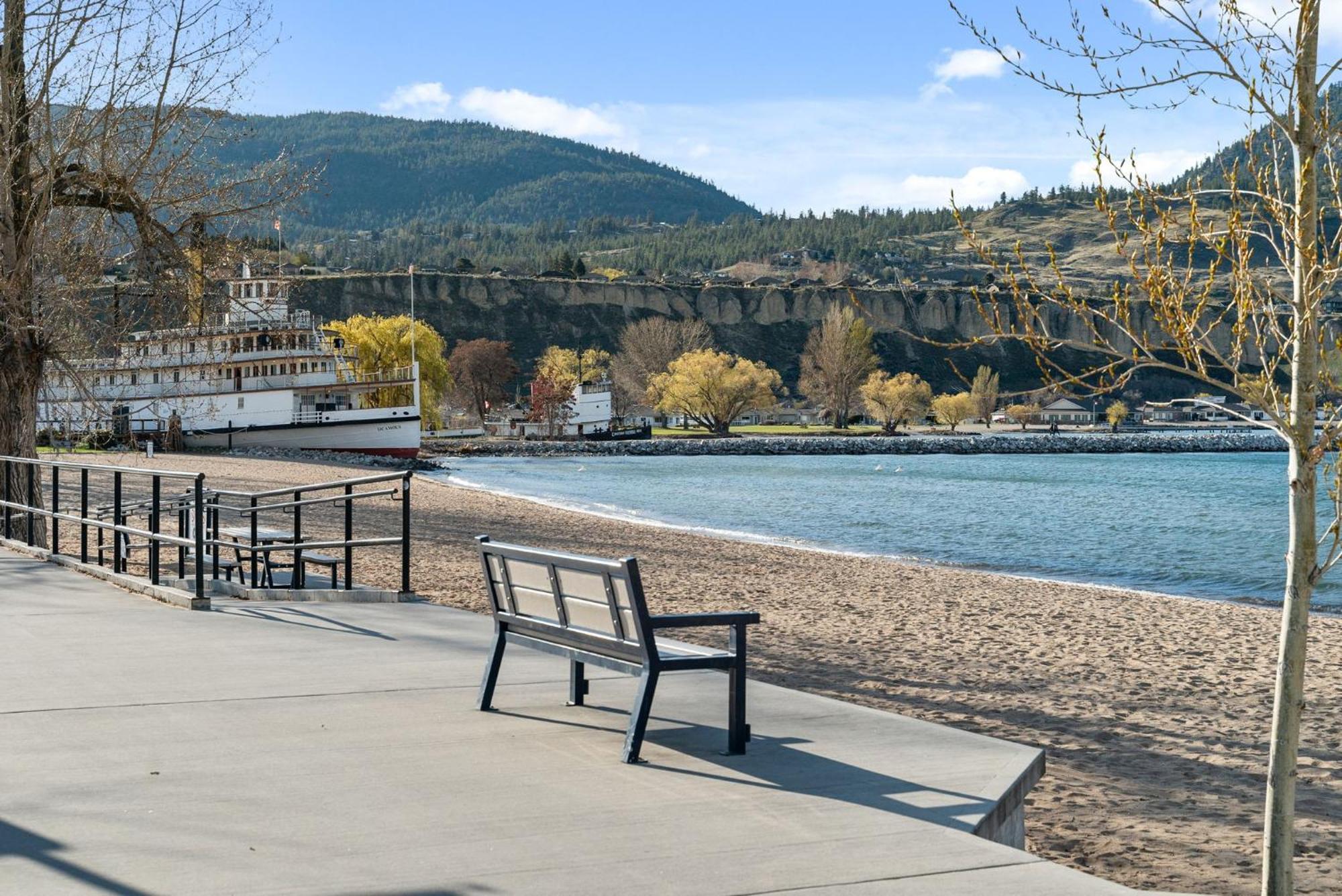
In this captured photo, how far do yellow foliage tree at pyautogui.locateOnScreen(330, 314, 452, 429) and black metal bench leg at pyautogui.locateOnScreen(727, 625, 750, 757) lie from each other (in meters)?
78.6

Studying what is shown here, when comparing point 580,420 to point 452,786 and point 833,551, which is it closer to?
point 833,551

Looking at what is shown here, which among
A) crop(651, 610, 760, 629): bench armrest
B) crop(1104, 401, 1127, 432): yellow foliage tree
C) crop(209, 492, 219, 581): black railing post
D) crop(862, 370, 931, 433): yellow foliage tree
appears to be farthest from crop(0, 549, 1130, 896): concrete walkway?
crop(1104, 401, 1127, 432): yellow foliage tree

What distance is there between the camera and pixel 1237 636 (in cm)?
1396

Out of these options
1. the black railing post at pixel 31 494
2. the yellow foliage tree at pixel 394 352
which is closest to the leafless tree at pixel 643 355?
the yellow foliage tree at pixel 394 352

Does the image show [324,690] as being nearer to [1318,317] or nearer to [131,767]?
[131,767]

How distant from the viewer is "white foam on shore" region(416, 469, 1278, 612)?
2122cm

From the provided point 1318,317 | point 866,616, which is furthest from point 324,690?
point 866,616

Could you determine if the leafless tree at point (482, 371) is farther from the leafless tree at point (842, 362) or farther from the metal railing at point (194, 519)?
the metal railing at point (194, 519)

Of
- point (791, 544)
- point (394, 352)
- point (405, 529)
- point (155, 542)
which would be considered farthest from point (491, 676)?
point (394, 352)

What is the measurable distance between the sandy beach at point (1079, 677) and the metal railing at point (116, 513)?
8.39 feet

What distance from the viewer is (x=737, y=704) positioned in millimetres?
5930

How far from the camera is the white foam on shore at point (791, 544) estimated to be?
21219 millimetres

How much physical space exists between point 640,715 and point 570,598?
0.78 meters

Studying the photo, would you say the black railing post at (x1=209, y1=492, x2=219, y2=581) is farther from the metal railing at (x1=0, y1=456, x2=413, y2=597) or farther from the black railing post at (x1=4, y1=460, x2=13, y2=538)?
the black railing post at (x1=4, y1=460, x2=13, y2=538)
